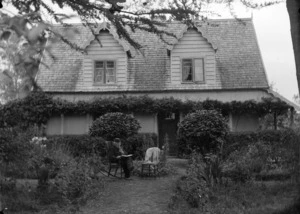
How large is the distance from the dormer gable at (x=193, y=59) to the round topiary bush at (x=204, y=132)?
6.48 metres

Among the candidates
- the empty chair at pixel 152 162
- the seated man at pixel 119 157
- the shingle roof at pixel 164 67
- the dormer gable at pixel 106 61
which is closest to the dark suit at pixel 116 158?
the seated man at pixel 119 157

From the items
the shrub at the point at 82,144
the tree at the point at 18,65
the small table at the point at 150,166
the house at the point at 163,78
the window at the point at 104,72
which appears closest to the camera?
the tree at the point at 18,65

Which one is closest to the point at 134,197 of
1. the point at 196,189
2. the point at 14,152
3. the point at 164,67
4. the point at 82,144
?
the point at 196,189

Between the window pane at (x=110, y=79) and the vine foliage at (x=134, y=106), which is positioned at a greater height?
the window pane at (x=110, y=79)

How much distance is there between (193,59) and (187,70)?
685 millimetres

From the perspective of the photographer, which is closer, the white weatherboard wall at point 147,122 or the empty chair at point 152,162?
the empty chair at point 152,162

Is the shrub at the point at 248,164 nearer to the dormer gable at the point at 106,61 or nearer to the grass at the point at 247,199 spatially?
the grass at the point at 247,199

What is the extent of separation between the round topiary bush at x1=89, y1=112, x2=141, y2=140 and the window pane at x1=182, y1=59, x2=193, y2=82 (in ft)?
17.5

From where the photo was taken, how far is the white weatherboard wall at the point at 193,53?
76.7 feet

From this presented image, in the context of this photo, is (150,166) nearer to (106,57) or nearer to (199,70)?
(199,70)

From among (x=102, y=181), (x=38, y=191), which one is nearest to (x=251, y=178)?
(x=102, y=181)

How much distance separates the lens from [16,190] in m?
10.8

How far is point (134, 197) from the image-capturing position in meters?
11.2

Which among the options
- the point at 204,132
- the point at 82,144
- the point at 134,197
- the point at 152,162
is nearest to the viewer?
the point at 134,197
